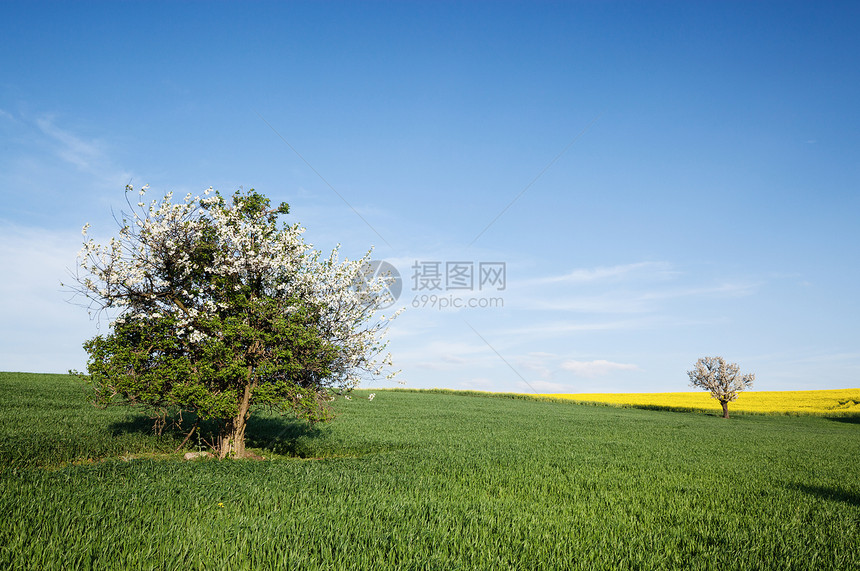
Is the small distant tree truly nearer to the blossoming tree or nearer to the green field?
the green field

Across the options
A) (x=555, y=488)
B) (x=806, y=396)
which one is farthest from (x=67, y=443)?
(x=806, y=396)

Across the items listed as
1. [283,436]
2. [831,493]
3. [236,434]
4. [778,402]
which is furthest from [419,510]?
[778,402]

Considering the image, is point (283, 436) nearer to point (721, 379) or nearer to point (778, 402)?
point (721, 379)

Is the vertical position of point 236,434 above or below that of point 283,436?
above

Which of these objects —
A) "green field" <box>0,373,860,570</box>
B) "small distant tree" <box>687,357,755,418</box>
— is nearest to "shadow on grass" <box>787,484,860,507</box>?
"green field" <box>0,373,860,570</box>

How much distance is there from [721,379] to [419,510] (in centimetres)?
6375

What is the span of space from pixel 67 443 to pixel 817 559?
21398 millimetres

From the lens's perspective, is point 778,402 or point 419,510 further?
point 778,402

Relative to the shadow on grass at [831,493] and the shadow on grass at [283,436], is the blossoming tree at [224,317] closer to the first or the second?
the shadow on grass at [283,436]

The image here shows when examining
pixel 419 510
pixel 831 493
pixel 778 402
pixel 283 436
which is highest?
pixel 419 510

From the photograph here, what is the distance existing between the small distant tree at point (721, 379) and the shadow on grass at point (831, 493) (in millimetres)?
50662

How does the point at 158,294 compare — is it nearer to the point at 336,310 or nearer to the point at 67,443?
the point at 336,310

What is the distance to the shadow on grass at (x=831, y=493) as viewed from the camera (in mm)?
12539

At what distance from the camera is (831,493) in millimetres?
13477
